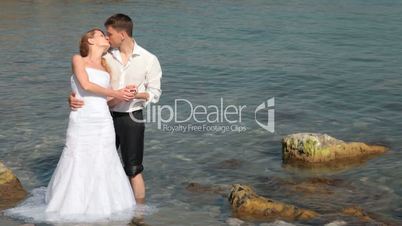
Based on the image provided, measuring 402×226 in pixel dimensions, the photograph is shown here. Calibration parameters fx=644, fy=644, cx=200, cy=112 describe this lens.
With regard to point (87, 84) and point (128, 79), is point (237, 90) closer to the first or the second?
point (128, 79)

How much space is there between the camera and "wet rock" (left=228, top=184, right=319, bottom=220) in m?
8.77

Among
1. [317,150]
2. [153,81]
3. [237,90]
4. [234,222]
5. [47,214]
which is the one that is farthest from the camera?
[237,90]

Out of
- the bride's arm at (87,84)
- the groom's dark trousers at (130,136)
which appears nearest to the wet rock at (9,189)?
the groom's dark trousers at (130,136)

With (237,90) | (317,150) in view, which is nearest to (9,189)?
(317,150)

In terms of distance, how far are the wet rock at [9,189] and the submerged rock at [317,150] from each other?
4.74m

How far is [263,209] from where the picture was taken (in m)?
8.90

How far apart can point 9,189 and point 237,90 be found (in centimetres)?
962

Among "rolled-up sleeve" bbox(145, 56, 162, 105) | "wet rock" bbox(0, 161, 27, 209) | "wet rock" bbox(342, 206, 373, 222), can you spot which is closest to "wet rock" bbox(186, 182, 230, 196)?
"wet rock" bbox(342, 206, 373, 222)

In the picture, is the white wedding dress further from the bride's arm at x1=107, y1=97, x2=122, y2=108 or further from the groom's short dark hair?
the groom's short dark hair

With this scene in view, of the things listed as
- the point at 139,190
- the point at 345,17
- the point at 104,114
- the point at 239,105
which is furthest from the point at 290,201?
the point at 345,17

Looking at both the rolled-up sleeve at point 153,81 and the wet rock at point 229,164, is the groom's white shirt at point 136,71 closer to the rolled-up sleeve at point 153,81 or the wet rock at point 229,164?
the rolled-up sleeve at point 153,81

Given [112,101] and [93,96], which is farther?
[112,101]

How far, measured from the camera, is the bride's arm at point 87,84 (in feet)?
25.4

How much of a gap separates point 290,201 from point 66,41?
776 inches
